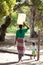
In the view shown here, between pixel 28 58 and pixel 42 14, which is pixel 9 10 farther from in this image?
pixel 42 14

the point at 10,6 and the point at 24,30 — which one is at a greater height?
the point at 10,6

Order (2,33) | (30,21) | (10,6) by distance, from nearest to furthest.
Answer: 1. (10,6)
2. (2,33)
3. (30,21)

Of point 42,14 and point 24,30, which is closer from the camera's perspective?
point 24,30

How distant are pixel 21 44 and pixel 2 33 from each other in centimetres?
684

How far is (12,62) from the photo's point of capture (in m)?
8.24

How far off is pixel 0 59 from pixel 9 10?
1955 millimetres

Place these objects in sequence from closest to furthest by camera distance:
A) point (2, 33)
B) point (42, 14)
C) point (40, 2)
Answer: point (40, 2) → point (2, 33) → point (42, 14)

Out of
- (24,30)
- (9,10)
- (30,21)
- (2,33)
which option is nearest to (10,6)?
(9,10)

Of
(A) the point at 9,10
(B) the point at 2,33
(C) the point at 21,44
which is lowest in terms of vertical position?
(B) the point at 2,33

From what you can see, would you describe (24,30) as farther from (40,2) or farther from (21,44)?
(40,2)

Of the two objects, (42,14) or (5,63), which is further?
(42,14)

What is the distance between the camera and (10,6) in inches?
311

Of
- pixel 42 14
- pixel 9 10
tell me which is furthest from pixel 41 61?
pixel 42 14

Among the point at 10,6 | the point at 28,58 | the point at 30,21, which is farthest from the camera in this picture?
the point at 30,21
